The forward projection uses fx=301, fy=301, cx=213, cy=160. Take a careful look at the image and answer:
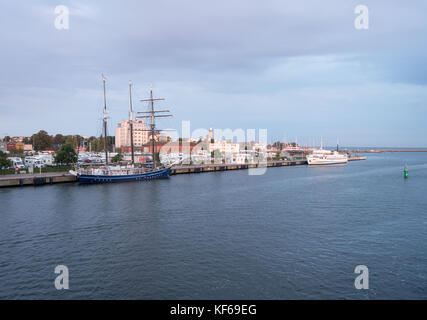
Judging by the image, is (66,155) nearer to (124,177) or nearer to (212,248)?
(124,177)

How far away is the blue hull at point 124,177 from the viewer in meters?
47.8

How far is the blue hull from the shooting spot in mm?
47775

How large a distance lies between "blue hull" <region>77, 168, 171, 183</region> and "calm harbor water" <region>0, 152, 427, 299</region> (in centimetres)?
1601

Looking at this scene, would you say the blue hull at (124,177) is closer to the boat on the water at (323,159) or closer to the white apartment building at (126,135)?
the boat on the water at (323,159)

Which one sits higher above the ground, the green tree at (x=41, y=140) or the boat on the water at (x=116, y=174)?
the green tree at (x=41, y=140)

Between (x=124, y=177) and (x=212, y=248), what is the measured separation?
38.5m

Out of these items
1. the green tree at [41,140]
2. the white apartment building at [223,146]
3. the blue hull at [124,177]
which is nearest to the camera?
the blue hull at [124,177]

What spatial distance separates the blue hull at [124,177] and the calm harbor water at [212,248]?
52.5 ft

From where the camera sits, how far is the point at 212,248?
1736cm

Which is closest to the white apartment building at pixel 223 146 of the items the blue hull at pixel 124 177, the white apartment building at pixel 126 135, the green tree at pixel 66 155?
the white apartment building at pixel 126 135

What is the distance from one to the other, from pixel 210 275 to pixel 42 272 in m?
7.93

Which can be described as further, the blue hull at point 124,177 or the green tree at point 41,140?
the green tree at point 41,140

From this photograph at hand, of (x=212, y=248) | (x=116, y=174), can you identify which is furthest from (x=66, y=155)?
(x=212, y=248)
